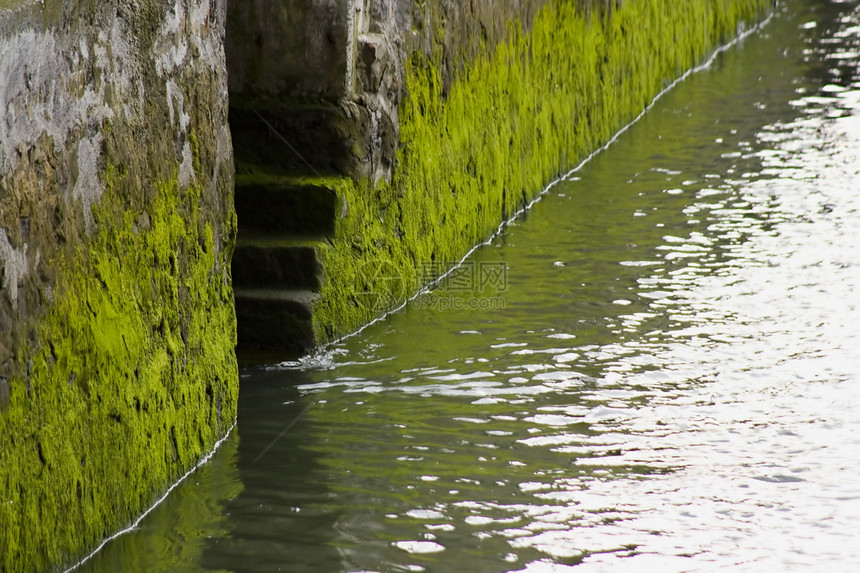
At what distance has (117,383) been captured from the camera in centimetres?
291

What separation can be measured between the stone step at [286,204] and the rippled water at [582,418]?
1.56ft

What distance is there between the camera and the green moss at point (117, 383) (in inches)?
99.9

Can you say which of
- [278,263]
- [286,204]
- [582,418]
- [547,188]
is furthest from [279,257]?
[547,188]

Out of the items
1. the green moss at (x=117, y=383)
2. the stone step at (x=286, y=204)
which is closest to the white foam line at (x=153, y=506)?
the green moss at (x=117, y=383)

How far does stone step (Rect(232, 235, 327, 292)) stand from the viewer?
4.29 meters

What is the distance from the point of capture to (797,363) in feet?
13.2

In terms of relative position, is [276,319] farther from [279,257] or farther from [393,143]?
[393,143]

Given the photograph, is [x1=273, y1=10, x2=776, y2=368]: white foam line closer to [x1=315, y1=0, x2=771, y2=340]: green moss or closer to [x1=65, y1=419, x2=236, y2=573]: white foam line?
[x1=315, y1=0, x2=771, y2=340]: green moss

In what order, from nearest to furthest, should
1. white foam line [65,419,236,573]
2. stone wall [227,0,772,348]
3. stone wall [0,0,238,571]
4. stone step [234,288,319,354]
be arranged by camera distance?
stone wall [0,0,238,571], white foam line [65,419,236,573], stone step [234,288,319,354], stone wall [227,0,772,348]

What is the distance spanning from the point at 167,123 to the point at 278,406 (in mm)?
1047

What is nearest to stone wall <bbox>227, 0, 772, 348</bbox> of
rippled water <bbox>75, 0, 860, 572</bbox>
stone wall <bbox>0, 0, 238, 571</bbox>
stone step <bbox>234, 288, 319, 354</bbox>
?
stone step <bbox>234, 288, 319, 354</bbox>

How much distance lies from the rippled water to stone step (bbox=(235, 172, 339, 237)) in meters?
0.48

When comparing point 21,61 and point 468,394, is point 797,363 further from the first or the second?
point 21,61

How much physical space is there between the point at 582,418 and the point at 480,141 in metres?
2.13
